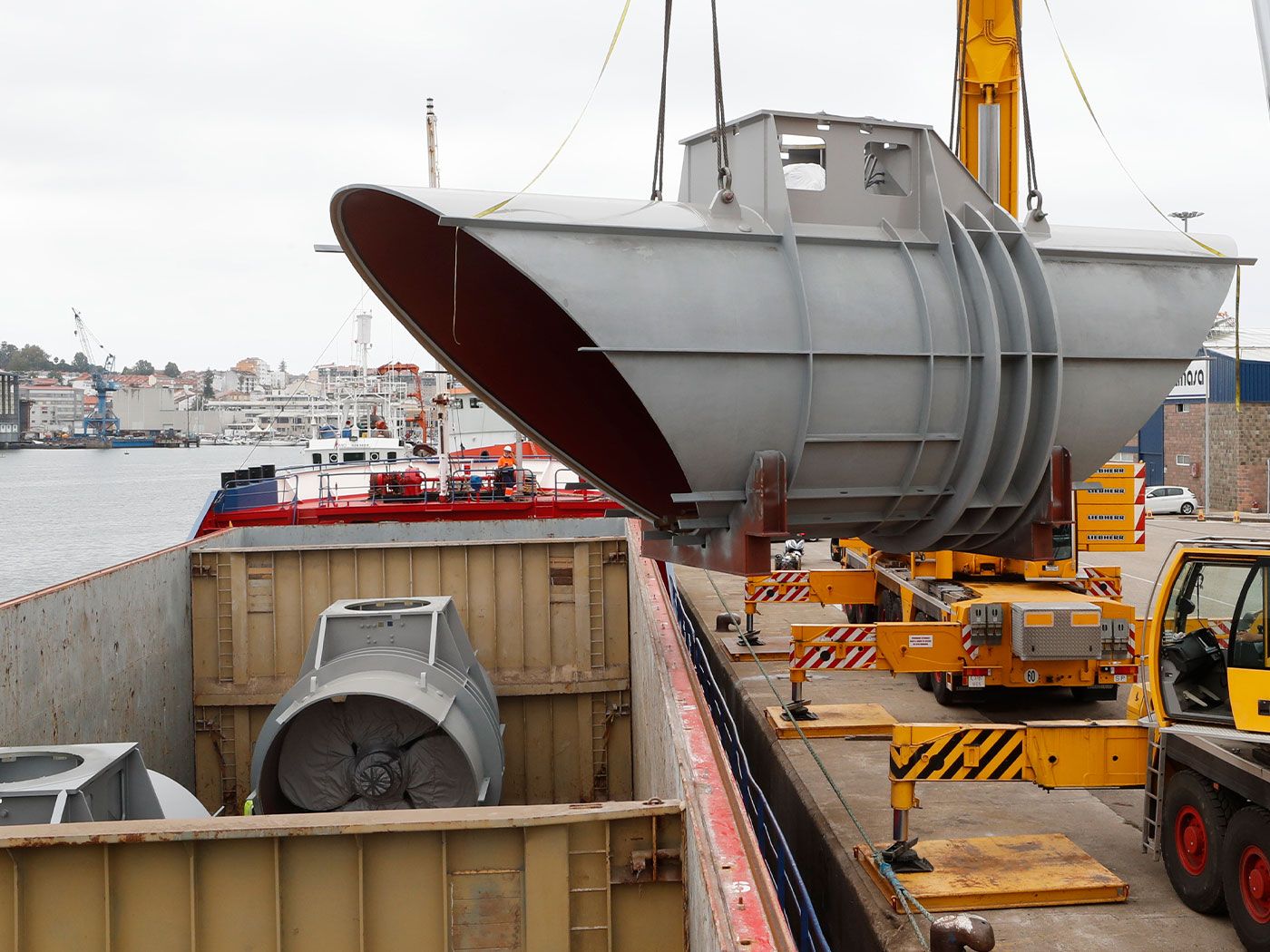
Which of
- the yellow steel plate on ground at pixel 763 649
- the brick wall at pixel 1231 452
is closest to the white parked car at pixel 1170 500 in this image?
the brick wall at pixel 1231 452

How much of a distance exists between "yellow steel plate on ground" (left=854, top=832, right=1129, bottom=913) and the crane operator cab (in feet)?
4.23

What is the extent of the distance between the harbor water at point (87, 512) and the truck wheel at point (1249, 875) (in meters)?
33.7

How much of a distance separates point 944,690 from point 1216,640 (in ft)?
16.4

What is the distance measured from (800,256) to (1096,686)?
29.4ft

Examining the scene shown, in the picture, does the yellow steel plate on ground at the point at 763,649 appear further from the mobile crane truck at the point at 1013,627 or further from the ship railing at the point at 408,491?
the ship railing at the point at 408,491

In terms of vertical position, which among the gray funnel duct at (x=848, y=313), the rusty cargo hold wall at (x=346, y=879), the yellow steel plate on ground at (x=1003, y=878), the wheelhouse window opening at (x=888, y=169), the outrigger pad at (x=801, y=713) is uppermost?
the wheelhouse window opening at (x=888, y=169)

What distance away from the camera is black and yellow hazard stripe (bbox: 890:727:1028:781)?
7230mm

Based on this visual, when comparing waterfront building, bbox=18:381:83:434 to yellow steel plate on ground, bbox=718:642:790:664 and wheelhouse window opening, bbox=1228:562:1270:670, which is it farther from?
wheelhouse window opening, bbox=1228:562:1270:670

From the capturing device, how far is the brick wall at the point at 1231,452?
115 feet

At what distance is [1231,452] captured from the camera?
3572cm

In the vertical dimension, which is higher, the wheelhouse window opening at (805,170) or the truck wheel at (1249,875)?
the wheelhouse window opening at (805,170)

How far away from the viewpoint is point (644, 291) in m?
4.23

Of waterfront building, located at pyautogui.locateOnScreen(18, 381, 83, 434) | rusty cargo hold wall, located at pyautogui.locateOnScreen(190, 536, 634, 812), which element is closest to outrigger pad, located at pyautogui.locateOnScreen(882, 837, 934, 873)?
rusty cargo hold wall, located at pyautogui.locateOnScreen(190, 536, 634, 812)

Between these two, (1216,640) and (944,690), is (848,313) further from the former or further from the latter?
(944,690)
